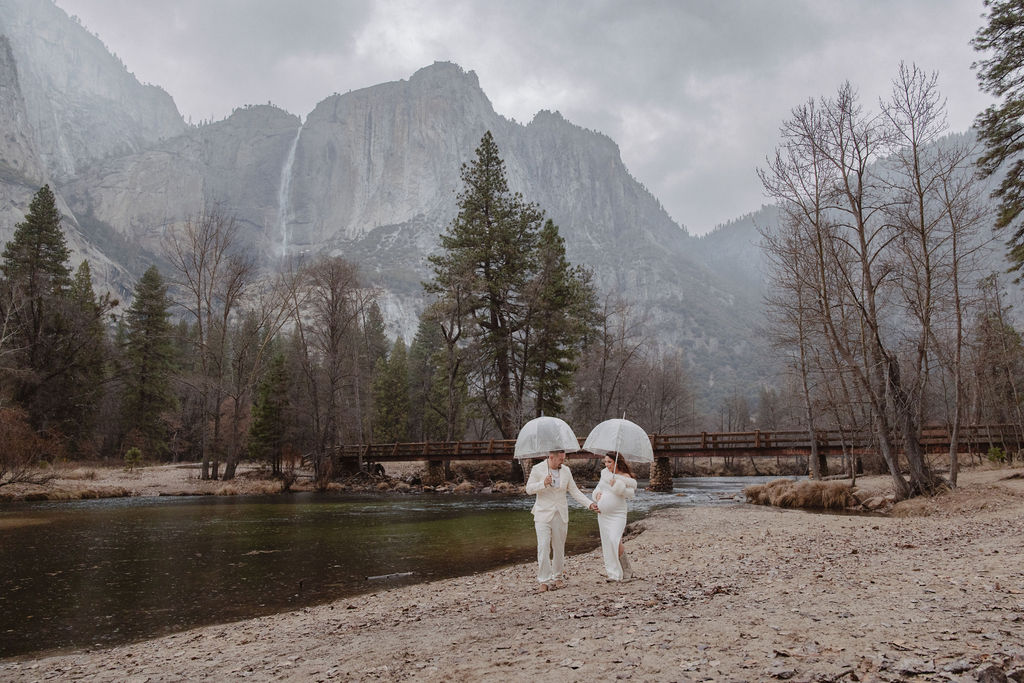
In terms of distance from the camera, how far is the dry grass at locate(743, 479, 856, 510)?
17.7 metres

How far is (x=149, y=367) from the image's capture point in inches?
1781

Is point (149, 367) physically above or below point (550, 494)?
above

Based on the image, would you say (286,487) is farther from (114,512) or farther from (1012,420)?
(1012,420)

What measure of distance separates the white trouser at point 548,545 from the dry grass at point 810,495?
13991 millimetres

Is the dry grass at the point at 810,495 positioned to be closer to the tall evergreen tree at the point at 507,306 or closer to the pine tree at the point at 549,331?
the pine tree at the point at 549,331

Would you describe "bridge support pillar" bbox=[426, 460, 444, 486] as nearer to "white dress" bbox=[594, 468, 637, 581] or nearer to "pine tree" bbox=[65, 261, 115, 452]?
"pine tree" bbox=[65, 261, 115, 452]

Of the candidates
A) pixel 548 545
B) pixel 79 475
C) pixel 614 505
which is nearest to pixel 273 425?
pixel 79 475

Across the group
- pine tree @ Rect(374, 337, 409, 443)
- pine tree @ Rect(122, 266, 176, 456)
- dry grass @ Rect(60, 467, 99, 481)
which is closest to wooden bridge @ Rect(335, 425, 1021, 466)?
dry grass @ Rect(60, 467, 99, 481)

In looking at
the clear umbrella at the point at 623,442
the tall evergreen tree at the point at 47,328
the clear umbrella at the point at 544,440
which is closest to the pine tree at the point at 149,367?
the tall evergreen tree at the point at 47,328

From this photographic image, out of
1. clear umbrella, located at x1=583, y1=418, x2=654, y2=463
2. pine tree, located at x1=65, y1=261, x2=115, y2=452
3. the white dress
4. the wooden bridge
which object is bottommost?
the wooden bridge

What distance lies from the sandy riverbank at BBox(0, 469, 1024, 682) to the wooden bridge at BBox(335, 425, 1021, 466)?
1596 centimetres

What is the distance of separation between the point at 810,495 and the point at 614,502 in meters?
14.6

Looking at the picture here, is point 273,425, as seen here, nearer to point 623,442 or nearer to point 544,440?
point 544,440

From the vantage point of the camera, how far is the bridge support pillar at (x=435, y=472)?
104ft
